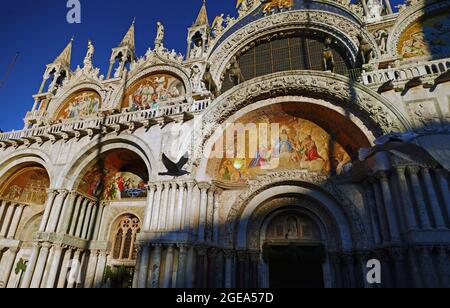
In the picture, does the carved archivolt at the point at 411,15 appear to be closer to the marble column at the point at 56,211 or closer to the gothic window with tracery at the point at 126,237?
the gothic window with tracery at the point at 126,237

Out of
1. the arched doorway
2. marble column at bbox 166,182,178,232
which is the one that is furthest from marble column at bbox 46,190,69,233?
the arched doorway

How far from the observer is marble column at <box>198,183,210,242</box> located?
9367mm

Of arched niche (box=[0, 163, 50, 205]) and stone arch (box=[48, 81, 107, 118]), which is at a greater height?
stone arch (box=[48, 81, 107, 118])

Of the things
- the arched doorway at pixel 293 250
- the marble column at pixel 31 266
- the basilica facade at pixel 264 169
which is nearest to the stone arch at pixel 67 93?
the basilica facade at pixel 264 169

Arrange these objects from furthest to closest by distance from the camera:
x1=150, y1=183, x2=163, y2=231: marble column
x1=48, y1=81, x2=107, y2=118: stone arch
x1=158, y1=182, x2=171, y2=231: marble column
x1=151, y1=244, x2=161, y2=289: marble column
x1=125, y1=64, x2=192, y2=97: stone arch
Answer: x1=48, y1=81, x2=107, y2=118: stone arch, x1=125, y1=64, x2=192, y2=97: stone arch, x1=150, y1=183, x2=163, y2=231: marble column, x1=158, y1=182, x2=171, y2=231: marble column, x1=151, y1=244, x2=161, y2=289: marble column

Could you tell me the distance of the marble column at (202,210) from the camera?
9.37 metres

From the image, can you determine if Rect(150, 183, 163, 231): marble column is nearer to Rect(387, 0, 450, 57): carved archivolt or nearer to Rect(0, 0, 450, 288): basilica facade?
Rect(0, 0, 450, 288): basilica facade

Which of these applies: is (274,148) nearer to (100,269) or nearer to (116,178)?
(116,178)

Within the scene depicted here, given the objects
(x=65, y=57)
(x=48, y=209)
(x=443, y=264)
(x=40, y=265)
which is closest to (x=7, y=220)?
(x=48, y=209)

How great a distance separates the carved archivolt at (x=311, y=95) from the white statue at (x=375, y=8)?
659 cm

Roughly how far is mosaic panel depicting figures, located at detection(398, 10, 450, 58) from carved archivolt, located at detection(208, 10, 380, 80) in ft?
4.88

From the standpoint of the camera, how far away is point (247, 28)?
15.2m

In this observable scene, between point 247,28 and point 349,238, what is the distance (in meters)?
11.9

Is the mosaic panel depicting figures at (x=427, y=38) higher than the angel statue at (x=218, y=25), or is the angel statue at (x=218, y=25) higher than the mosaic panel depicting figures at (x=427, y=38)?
the angel statue at (x=218, y=25)
